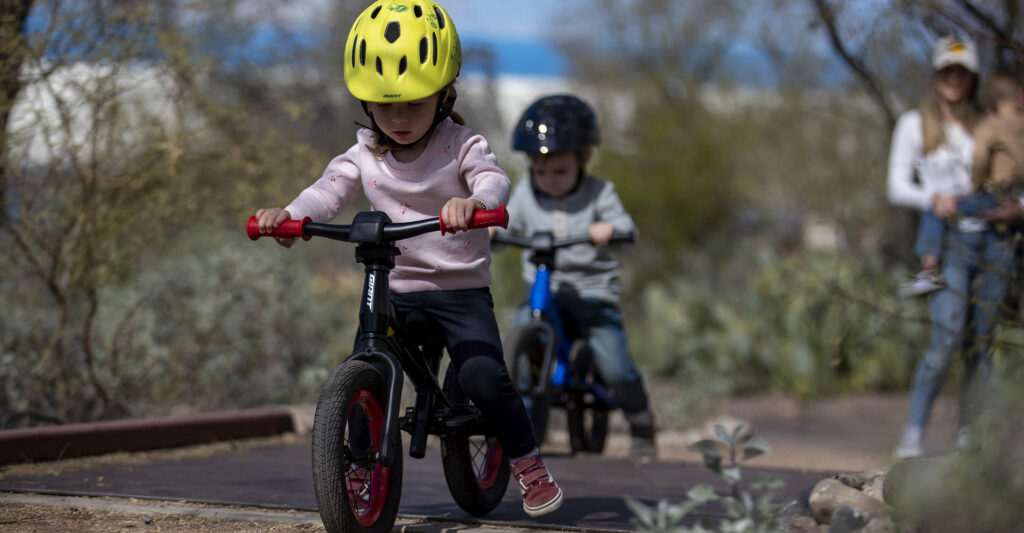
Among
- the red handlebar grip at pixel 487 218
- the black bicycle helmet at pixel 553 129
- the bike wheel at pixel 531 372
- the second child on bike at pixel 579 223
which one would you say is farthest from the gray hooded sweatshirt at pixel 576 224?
the red handlebar grip at pixel 487 218

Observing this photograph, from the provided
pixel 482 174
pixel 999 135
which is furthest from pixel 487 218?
pixel 999 135

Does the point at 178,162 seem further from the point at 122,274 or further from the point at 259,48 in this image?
the point at 259,48

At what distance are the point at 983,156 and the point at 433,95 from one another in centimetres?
356

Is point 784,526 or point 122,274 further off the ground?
point 122,274

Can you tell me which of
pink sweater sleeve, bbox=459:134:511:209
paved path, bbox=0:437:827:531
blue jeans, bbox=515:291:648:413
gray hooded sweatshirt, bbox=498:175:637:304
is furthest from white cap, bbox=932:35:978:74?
pink sweater sleeve, bbox=459:134:511:209

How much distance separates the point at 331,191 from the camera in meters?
4.12

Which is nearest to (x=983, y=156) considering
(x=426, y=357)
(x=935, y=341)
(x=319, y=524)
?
(x=935, y=341)

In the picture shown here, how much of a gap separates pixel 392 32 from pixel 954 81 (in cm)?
388

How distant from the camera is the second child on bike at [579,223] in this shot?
6164 mm

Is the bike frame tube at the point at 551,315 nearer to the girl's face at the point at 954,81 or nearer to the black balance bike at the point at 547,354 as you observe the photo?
the black balance bike at the point at 547,354

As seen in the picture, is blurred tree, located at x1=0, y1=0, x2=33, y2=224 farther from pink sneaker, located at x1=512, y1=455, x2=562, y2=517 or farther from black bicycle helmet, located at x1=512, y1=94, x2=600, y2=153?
pink sneaker, located at x1=512, y1=455, x2=562, y2=517

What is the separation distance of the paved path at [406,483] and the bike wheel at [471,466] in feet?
0.23

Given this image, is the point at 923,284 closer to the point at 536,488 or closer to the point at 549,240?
the point at 549,240

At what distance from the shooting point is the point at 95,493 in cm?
447
